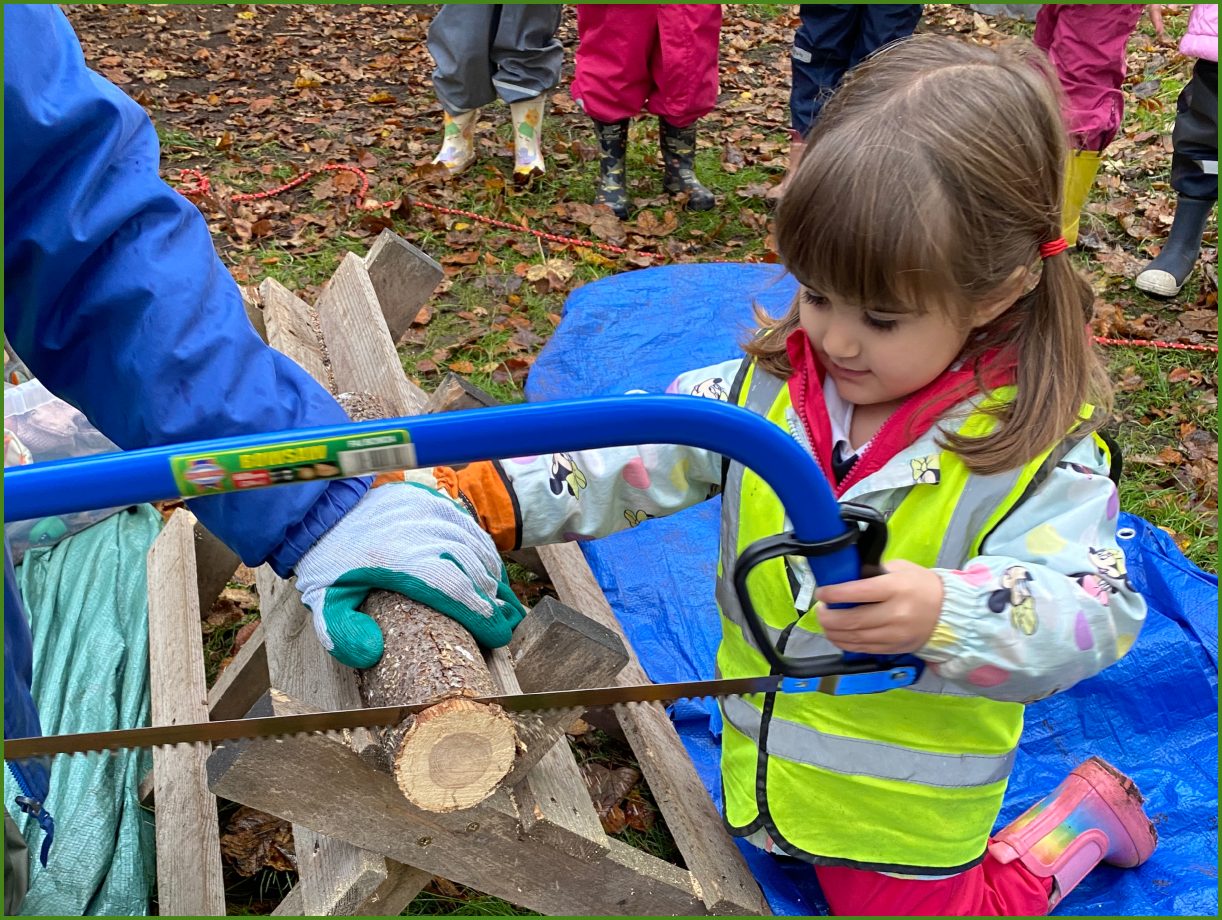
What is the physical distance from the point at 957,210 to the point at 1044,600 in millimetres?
639

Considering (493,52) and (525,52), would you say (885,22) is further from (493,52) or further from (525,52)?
(493,52)

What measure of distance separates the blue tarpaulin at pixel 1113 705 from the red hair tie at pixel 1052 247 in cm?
83

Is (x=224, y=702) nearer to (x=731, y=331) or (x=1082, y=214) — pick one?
(x=731, y=331)

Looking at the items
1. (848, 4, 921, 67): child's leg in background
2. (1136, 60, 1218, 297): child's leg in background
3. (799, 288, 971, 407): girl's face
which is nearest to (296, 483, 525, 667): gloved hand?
(799, 288, 971, 407): girl's face

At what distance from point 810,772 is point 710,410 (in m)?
1.05

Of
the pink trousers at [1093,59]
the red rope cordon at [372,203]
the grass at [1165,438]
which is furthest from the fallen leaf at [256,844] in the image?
the pink trousers at [1093,59]

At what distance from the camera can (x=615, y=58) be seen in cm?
568

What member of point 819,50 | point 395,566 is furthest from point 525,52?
point 395,566

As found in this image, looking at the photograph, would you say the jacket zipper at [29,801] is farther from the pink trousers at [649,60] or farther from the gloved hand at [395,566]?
the pink trousers at [649,60]

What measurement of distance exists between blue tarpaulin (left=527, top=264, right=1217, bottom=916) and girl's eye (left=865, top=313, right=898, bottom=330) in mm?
853

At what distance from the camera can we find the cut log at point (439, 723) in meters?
1.89

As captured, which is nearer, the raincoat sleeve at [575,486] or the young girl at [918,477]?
the young girl at [918,477]

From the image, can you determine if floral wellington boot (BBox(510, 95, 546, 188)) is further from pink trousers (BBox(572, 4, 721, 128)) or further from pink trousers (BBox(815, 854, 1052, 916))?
pink trousers (BBox(815, 854, 1052, 916))

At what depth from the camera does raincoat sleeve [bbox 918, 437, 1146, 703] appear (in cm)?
177
